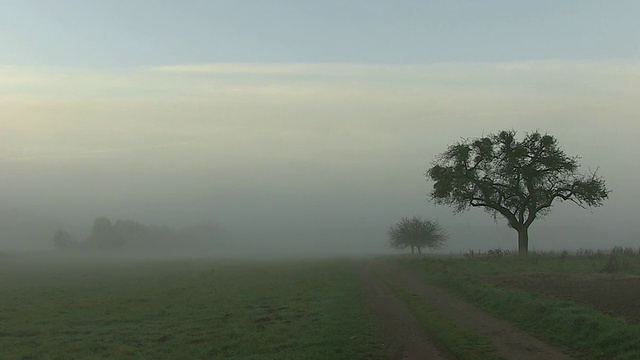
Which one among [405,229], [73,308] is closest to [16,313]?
[73,308]

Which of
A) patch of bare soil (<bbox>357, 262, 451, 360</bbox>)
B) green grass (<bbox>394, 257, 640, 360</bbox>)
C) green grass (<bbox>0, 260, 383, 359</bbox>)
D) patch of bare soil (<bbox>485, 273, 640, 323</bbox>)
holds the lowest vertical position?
green grass (<bbox>0, 260, 383, 359</bbox>)

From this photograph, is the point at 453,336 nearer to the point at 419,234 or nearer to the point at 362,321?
the point at 362,321

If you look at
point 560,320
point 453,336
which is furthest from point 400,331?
point 560,320

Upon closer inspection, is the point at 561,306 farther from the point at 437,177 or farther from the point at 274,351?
the point at 437,177

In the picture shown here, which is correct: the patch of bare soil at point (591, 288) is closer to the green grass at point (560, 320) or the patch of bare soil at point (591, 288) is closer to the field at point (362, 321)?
the field at point (362, 321)

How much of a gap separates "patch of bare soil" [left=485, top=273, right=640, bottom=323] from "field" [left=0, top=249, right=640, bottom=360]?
0.05 m

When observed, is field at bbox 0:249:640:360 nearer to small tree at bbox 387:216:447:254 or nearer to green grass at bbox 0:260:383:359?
green grass at bbox 0:260:383:359

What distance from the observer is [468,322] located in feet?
63.0

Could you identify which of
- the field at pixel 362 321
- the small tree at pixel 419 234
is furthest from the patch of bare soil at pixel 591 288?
the small tree at pixel 419 234

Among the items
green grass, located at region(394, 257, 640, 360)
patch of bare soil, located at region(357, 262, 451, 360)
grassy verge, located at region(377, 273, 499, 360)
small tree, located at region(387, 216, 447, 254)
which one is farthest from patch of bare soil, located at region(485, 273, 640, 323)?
small tree, located at region(387, 216, 447, 254)

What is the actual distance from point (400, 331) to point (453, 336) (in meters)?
1.90

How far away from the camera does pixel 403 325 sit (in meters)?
18.7

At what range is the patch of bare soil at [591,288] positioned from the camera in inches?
725

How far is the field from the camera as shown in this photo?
1507cm
